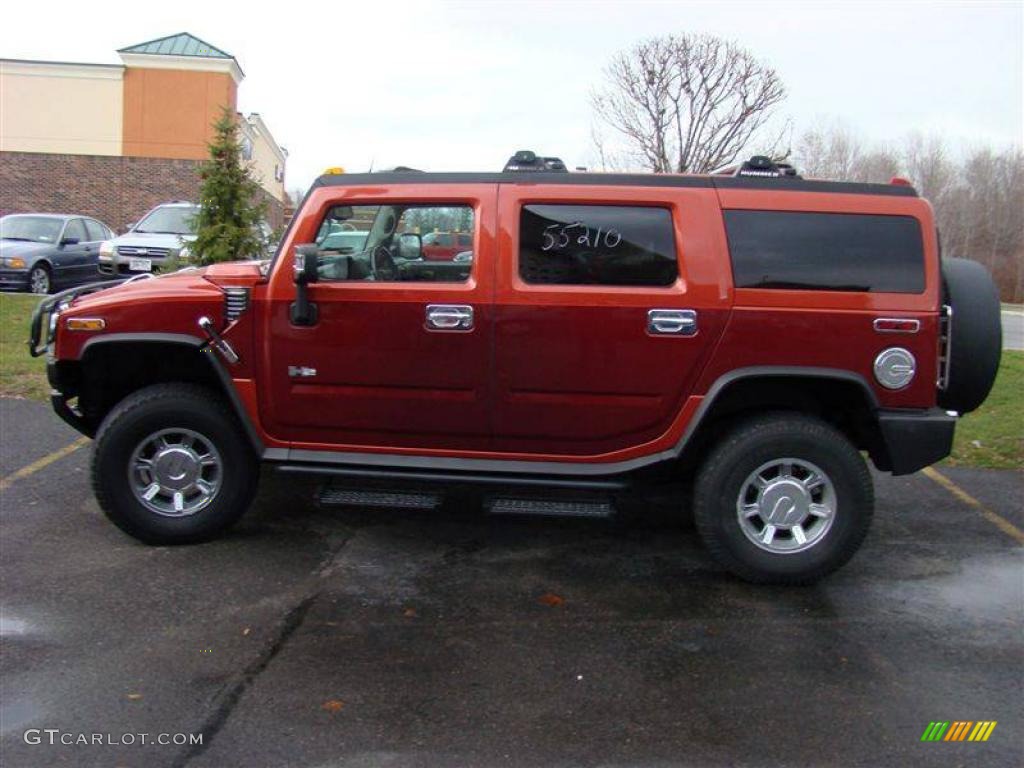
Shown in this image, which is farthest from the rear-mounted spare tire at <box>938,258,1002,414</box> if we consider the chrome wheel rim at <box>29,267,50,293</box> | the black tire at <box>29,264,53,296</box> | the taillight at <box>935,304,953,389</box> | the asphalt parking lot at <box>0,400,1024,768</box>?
the chrome wheel rim at <box>29,267,50,293</box>

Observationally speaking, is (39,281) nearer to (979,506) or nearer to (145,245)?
(145,245)

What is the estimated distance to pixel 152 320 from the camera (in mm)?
4895

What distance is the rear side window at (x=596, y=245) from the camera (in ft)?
15.4

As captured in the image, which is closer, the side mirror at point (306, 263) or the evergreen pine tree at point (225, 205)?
the side mirror at point (306, 263)

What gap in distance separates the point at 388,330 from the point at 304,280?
1.59 feet

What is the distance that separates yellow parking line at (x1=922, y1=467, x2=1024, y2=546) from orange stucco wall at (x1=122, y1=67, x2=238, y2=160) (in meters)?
35.8

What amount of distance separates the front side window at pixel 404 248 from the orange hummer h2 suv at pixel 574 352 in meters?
0.01

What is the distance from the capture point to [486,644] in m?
4.05

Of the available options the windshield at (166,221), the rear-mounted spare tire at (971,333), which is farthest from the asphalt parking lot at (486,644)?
the windshield at (166,221)

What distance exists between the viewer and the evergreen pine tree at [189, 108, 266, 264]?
32.6 feet

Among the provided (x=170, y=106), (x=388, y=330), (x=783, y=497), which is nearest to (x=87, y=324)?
(x=388, y=330)

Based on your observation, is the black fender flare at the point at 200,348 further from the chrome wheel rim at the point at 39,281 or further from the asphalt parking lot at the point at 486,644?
the chrome wheel rim at the point at 39,281

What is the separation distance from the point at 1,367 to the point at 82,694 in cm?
660
